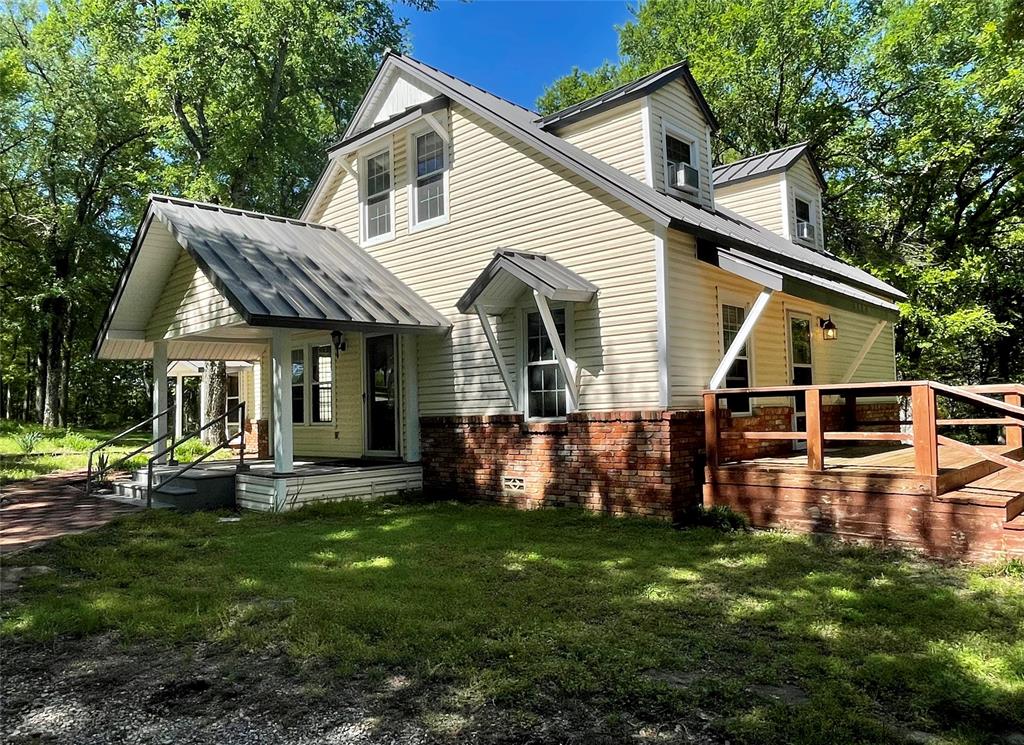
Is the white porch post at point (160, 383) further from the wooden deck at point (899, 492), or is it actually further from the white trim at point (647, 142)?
the wooden deck at point (899, 492)

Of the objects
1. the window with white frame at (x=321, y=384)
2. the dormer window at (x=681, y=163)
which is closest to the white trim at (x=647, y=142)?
the dormer window at (x=681, y=163)

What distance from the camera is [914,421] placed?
6.57 metres

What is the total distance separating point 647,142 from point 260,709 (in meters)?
8.59

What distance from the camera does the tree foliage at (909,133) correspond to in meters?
18.2

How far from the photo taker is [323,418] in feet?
41.2

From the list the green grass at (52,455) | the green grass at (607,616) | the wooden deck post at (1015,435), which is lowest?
the green grass at (607,616)

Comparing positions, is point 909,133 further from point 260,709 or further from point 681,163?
point 260,709

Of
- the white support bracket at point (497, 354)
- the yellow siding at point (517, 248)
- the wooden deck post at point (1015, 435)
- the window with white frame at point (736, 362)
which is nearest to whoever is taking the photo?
the wooden deck post at point (1015, 435)

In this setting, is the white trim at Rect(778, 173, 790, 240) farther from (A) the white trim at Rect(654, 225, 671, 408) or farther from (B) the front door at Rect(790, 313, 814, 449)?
(A) the white trim at Rect(654, 225, 671, 408)

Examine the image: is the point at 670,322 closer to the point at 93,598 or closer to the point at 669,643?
the point at 669,643

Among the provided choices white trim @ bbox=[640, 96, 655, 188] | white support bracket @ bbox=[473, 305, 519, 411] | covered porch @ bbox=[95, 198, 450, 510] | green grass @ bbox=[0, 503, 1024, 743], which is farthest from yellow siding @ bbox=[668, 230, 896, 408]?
covered porch @ bbox=[95, 198, 450, 510]

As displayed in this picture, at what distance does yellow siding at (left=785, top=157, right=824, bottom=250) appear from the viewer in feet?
45.3

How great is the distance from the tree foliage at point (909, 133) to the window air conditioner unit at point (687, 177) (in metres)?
10.4

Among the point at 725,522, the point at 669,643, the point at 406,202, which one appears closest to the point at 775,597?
the point at 669,643
